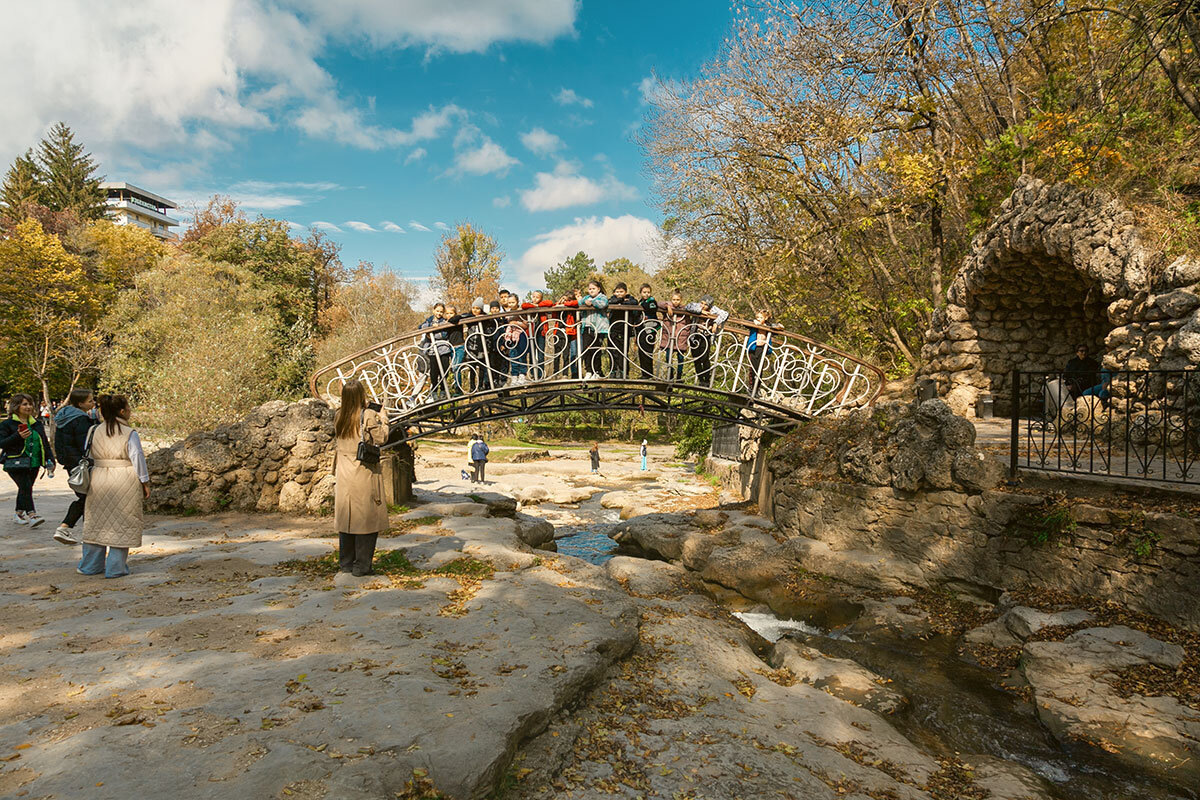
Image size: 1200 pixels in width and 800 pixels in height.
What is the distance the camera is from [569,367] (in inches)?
417

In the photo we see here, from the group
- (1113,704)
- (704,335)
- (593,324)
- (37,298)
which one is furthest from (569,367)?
(37,298)

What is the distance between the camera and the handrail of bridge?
10.4m

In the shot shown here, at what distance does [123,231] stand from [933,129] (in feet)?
155

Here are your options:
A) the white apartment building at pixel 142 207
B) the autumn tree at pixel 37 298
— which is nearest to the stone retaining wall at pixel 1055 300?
the autumn tree at pixel 37 298

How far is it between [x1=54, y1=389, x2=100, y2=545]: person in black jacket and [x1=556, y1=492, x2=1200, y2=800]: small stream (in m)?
8.59

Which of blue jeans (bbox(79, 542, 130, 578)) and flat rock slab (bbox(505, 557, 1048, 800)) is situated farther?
blue jeans (bbox(79, 542, 130, 578))

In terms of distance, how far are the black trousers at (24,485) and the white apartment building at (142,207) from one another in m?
73.2

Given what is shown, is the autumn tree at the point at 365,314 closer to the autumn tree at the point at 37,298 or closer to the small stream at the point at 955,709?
the autumn tree at the point at 37,298

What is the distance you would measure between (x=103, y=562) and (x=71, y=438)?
226 cm

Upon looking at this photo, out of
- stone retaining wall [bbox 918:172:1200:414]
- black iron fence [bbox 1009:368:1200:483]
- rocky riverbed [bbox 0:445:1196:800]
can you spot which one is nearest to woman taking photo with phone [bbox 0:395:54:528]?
rocky riverbed [bbox 0:445:1196:800]

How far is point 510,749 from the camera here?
3537 mm

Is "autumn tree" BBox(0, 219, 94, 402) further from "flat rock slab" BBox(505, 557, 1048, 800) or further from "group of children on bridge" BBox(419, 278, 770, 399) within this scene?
"flat rock slab" BBox(505, 557, 1048, 800)

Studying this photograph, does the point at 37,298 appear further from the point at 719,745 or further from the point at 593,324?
the point at 719,745

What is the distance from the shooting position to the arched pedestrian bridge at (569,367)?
34.3ft
